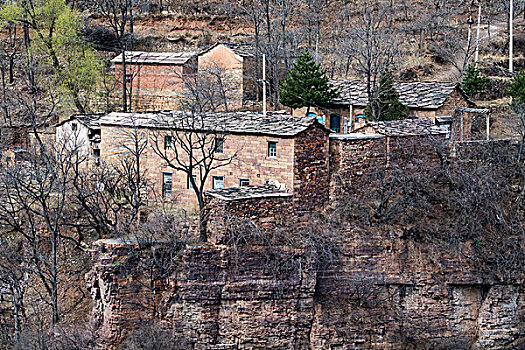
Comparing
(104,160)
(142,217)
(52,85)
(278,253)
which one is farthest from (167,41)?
(278,253)

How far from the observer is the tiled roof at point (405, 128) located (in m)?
29.6

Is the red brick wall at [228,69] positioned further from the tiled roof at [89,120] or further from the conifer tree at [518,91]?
the conifer tree at [518,91]

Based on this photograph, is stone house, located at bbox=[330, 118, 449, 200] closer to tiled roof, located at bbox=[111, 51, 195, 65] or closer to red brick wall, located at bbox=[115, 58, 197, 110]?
red brick wall, located at bbox=[115, 58, 197, 110]

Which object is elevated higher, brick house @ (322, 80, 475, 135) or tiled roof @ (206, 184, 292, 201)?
brick house @ (322, 80, 475, 135)

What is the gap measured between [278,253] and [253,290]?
1.49 metres

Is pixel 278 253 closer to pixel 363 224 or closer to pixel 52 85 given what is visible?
pixel 363 224

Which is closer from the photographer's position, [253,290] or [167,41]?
[253,290]

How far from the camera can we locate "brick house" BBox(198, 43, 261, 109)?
4247 cm

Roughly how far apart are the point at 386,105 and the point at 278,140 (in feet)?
31.6

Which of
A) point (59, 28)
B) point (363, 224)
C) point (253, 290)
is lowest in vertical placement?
point (253, 290)

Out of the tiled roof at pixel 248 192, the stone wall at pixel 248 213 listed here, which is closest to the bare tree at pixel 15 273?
the stone wall at pixel 248 213

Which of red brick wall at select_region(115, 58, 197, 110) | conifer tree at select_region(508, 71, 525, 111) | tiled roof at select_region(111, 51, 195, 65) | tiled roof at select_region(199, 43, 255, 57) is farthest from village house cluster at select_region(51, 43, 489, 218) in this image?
tiled roof at select_region(111, 51, 195, 65)

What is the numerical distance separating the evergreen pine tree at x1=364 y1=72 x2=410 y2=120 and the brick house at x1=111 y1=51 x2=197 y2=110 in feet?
39.0

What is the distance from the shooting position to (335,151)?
1101 inches
